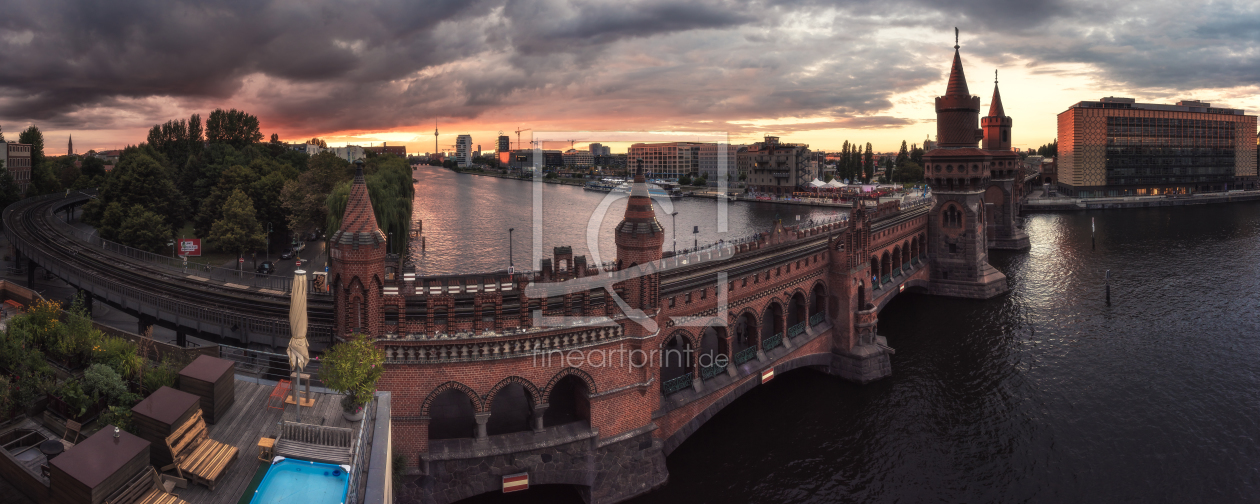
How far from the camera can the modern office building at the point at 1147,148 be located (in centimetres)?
15575

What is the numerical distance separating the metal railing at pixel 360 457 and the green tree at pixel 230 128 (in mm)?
132785

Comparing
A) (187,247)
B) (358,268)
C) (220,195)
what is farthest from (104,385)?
(220,195)

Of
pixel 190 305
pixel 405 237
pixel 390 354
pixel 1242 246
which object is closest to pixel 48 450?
pixel 390 354

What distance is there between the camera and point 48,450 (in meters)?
15.0

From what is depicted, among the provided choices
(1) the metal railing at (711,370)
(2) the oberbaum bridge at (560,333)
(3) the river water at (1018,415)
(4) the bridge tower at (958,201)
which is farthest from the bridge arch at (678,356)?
(4) the bridge tower at (958,201)

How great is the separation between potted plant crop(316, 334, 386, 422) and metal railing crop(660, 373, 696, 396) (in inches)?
580

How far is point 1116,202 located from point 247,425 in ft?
584

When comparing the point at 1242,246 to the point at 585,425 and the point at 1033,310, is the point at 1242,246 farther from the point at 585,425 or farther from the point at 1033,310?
the point at 585,425

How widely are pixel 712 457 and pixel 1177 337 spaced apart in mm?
42699

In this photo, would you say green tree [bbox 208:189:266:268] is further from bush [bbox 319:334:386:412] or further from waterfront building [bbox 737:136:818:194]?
waterfront building [bbox 737:136:818:194]

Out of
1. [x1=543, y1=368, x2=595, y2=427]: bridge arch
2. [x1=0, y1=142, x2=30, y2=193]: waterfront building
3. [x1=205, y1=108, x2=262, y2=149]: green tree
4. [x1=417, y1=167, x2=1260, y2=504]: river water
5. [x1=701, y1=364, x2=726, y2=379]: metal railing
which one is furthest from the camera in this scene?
[x1=205, y1=108, x2=262, y2=149]: green tree

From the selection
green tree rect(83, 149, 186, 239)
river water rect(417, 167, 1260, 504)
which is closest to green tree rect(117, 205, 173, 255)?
green tree rect(83, 149, 186, 239)

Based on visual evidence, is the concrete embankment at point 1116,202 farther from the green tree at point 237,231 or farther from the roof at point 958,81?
the green tree at point 237,231

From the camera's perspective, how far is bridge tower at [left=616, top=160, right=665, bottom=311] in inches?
1050
